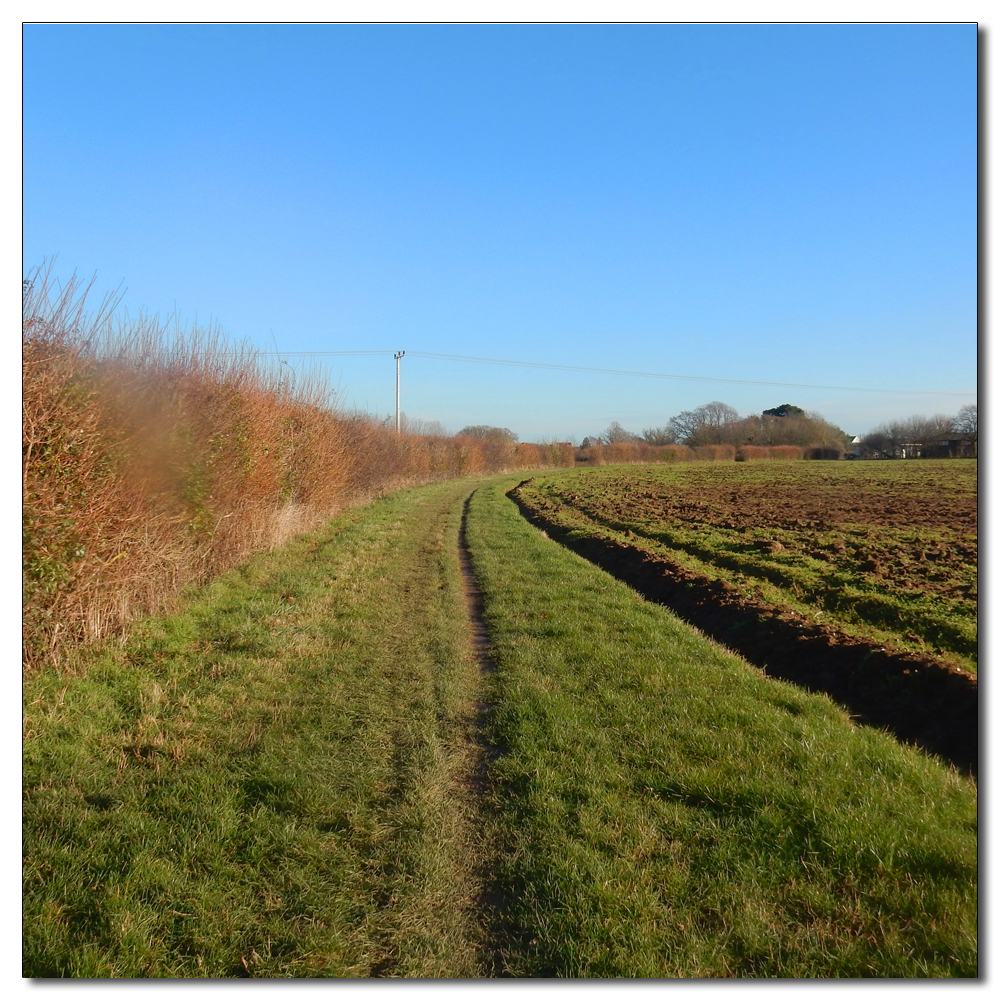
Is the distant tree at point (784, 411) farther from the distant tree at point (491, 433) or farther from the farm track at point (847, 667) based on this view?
the farm track at point (847, 667)

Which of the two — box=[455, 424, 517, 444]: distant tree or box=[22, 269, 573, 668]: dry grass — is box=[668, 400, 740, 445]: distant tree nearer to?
box=[455, 424, 517, 444]: distant tree

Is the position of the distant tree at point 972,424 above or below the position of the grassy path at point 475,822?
above

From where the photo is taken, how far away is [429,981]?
2561 millimetres

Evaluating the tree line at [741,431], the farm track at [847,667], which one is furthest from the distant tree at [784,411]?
the farm track at [847,667]

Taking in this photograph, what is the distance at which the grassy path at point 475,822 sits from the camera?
2906mm

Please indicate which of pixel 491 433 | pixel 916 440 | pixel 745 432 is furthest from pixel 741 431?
pixel 916 440

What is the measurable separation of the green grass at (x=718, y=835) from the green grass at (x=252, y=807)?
448 mm

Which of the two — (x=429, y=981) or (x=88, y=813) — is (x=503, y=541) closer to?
(x=88, y=813)

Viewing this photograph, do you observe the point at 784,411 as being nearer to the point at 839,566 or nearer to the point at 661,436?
the point at 661,436

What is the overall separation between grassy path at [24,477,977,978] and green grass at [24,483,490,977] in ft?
0.05

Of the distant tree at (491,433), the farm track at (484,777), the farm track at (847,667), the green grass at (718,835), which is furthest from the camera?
the distant tree at (491,433)

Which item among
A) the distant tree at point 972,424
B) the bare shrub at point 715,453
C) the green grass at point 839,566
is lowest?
the green grass at point 839,566

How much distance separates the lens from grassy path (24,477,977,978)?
291 centimetres

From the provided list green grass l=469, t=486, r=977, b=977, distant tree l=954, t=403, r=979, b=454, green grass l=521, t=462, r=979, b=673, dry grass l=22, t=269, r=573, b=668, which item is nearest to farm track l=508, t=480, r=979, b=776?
green grass l=469, t=486, r=977, b=977
